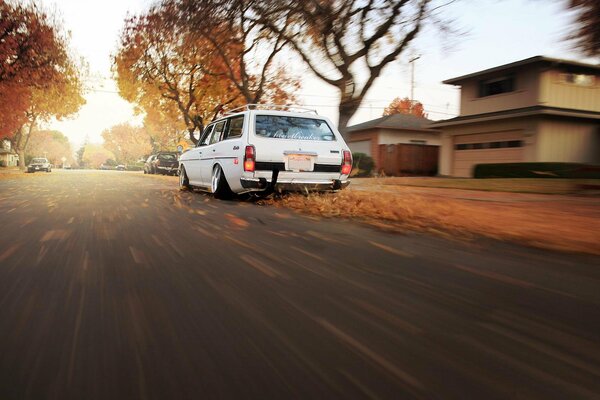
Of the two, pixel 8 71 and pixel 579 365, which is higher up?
pixel 8 71

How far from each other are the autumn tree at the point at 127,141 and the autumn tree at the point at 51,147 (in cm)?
1358

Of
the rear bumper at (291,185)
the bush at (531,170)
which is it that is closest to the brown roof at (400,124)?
the bush at (531,170)

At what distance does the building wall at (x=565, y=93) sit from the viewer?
70.4ft

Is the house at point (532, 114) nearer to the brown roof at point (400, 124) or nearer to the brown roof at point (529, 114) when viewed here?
the brown roof at point (529, 114)

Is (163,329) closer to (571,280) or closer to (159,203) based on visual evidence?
(571,280)

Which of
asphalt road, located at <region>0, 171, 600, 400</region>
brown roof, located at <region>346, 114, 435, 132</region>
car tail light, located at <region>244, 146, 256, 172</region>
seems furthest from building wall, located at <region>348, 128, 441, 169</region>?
asphalt road, located at <region>0, 171, 600, 400</region>

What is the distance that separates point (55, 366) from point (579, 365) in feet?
7.05

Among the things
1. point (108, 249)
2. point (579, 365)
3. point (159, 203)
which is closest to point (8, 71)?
point (159, 203)

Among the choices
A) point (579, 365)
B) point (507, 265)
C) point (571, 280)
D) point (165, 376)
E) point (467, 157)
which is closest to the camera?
point (165, 376)

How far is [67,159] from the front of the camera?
158 meters

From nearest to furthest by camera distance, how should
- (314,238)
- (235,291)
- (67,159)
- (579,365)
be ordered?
(579,365)
(235,291)
(314,238)
(67,159)

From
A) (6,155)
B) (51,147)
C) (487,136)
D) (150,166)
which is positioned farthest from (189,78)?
(51,147)

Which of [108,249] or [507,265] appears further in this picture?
[108,249]

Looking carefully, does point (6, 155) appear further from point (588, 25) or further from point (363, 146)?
point (588, 25)
